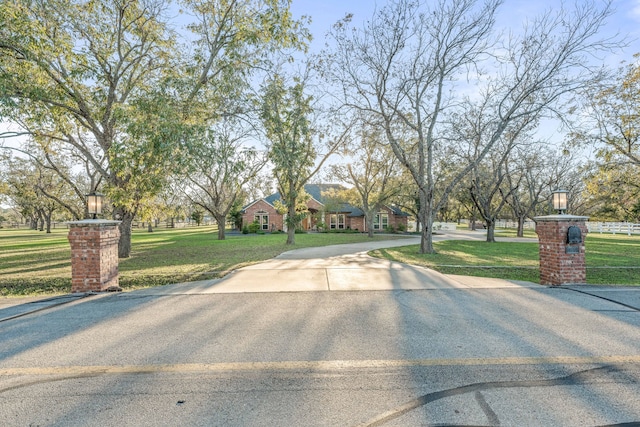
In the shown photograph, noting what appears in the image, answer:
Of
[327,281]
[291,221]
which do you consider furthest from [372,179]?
[327,281]

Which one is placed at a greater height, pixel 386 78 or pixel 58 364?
pixel 386 78

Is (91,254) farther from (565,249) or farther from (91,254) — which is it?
(565,249)

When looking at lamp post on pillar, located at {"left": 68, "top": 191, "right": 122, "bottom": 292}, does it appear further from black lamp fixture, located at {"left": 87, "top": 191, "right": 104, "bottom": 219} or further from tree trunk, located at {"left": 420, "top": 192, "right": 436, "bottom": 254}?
tree trunk, located at {"left": 420, "top": 192, "right": 436, "bottom": 254}

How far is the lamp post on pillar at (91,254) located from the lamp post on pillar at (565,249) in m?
8.97

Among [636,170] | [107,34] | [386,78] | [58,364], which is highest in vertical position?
[107,34]

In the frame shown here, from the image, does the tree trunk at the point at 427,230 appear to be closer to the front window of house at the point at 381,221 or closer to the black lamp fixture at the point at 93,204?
the black lamp fixture at the point at 93,204

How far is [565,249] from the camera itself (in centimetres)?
670

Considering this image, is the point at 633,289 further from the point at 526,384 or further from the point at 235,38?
the point at 235,38

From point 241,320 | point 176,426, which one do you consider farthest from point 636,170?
point 176,426

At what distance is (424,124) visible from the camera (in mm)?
15516

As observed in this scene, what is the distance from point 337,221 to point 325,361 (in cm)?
A: 3665

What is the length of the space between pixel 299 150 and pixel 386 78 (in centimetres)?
650

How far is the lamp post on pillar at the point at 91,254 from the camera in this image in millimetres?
6188

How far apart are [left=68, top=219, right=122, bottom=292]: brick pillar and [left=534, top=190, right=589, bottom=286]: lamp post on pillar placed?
29.4 ft
